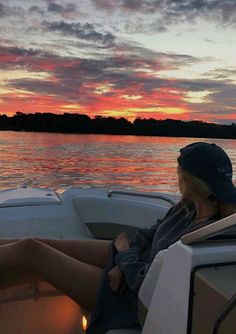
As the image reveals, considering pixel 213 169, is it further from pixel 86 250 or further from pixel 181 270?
pixel 86 250

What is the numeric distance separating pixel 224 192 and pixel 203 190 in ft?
0.23

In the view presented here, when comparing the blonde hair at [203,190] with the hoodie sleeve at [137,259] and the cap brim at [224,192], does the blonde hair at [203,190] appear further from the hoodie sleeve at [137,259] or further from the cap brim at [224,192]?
the hoodie sleeve at [137,259]

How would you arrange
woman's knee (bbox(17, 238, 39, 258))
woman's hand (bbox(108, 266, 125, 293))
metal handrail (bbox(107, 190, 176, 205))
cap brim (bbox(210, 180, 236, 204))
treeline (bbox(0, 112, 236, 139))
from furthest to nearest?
1. treeline (bbox(0, 112, 236, 139))
2. metal handrail (bbox(107, 190, 176, 205))
3. woman's knee (bbox(17, 238, 39, 258))
4. woman's hand (bbox(108, 266, 125, 293))
5. cap brim (bbox(210, 180, 236, 204))

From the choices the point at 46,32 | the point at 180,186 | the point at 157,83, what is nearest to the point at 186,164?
the point at 180,186

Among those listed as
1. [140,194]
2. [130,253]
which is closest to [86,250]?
[130,253]

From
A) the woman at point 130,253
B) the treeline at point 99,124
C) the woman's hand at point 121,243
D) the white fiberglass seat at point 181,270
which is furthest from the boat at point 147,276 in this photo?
the treeline at point 99,124

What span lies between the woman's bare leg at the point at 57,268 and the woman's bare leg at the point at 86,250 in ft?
0.44

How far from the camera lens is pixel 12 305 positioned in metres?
2.49

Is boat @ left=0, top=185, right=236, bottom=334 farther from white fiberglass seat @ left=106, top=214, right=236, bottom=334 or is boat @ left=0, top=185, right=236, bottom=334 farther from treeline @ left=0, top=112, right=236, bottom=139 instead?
treeline @ left=0, top=112, right=236, bottom=139

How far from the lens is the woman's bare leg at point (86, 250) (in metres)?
A: 2.09

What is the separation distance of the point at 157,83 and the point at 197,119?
3486mm

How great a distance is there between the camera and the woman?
1.68 m

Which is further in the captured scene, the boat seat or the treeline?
the treeline

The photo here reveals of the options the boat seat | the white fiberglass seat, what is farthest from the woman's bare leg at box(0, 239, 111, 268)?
the white fiberglass seat
